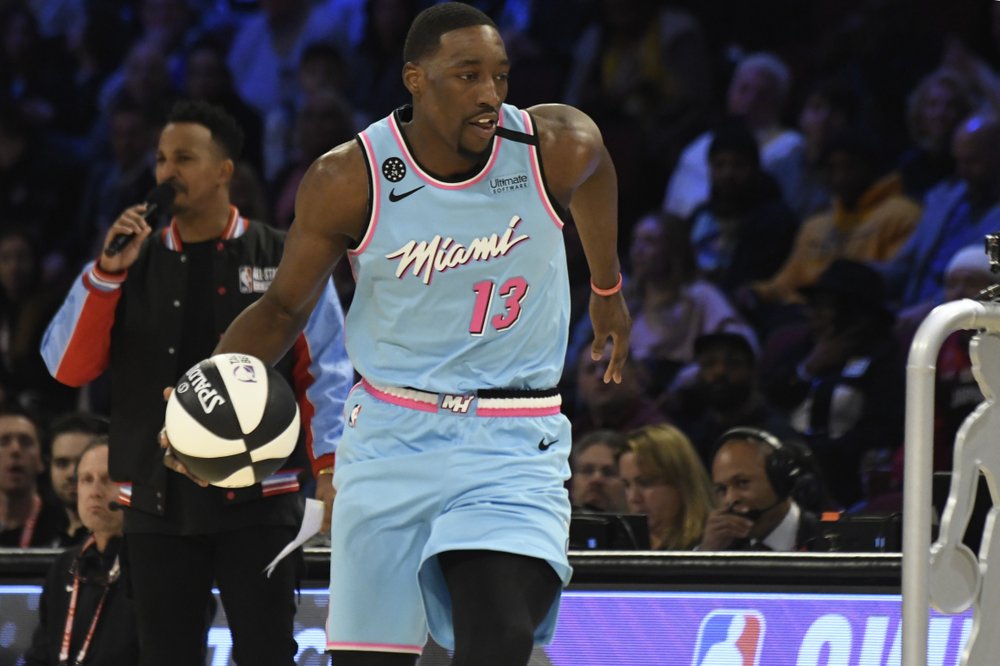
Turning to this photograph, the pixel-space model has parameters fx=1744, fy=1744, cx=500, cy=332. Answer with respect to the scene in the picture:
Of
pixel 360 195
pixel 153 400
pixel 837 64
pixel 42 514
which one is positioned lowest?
pixel 42 514

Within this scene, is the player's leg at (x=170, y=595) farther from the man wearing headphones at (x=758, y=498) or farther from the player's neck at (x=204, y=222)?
the man wearing headphones at (x=758, y=498)

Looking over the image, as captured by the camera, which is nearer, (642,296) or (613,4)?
(642,296)

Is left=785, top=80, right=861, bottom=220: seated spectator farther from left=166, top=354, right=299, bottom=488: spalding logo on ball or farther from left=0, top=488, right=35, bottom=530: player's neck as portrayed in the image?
left=166, top=354, right=299, bottom=488: spalding logo on ball

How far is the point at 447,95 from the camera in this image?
3.81 m

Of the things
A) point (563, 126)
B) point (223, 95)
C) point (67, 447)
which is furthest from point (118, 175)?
point (563, 126)

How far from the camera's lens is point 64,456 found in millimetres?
7008

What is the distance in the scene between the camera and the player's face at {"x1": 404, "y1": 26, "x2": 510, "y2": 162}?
149 inches

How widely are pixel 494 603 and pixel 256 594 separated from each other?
1.23 m

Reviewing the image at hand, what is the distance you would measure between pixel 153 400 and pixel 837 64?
19.4 ft

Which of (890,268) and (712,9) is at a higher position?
(712,9)

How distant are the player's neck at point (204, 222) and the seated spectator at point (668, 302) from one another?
3.65m

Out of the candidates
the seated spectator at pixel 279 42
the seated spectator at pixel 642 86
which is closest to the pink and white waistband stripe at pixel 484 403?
the seated spectator at pixel 642 86

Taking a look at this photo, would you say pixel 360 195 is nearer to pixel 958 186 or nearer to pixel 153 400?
pixel 153 400

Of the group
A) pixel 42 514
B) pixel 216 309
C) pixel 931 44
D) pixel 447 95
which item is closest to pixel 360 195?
pixel 447 95
